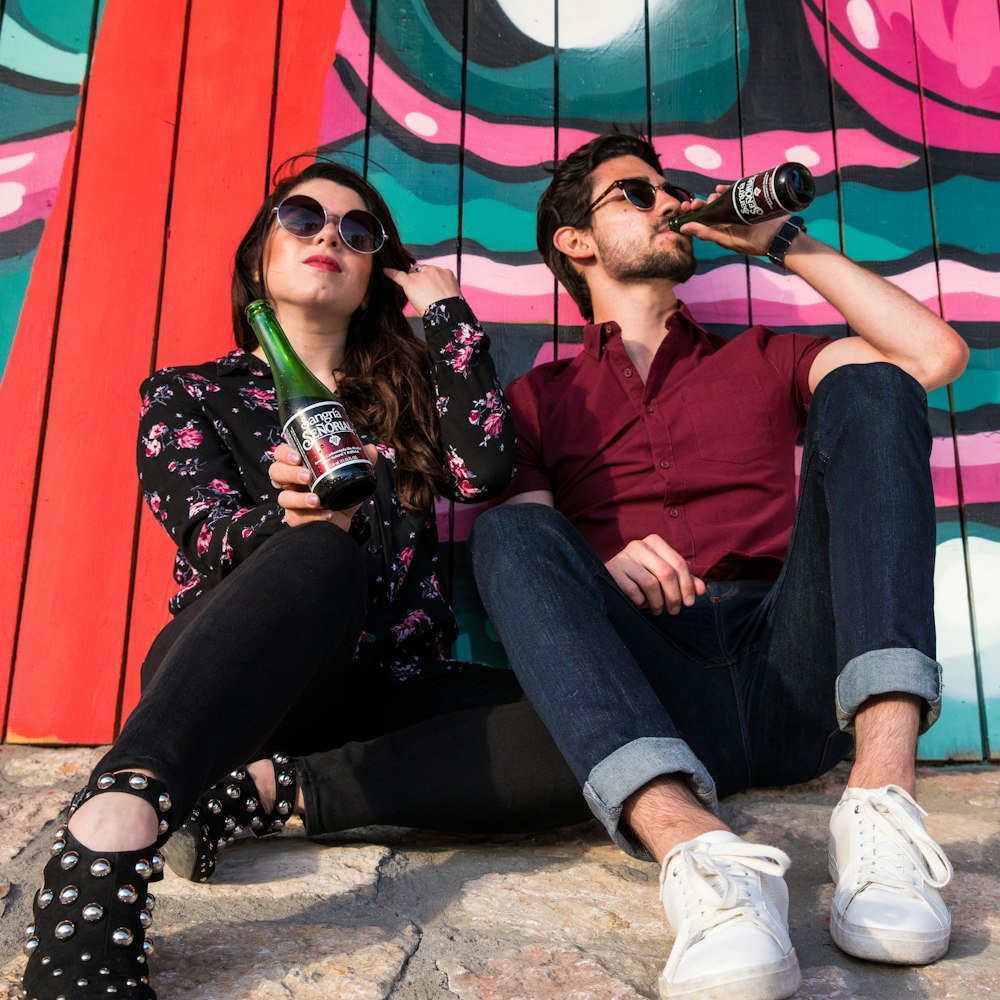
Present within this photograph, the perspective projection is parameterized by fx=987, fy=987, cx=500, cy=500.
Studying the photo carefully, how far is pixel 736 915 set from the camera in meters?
0.85

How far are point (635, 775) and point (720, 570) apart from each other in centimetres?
61

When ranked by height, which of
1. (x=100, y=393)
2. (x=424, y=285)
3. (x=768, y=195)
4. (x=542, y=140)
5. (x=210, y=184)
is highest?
(x=542, y=140)

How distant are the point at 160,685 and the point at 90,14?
1878 mm

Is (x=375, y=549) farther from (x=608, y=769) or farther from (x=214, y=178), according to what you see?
(x=214, y=178)

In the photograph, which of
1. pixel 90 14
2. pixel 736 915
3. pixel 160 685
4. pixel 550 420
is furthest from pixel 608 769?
pixel 90 14

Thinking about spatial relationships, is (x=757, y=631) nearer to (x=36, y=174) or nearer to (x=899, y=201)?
(x=899, y=201)

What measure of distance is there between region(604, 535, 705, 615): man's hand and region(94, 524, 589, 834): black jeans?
0.21 meters

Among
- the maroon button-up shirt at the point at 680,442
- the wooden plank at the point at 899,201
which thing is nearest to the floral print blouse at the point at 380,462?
the maroon button-up shirt at the point at 680,442

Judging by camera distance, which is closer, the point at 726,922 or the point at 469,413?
the point at 726,922

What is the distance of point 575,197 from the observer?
2.03 metres

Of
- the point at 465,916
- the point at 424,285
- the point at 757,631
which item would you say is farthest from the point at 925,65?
the point at 465,916

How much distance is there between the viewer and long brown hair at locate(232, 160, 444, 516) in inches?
65.8

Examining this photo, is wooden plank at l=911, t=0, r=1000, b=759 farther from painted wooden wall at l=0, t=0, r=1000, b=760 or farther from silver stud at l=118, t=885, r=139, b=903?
silver stud at l=118, t=885, r=139, b=903

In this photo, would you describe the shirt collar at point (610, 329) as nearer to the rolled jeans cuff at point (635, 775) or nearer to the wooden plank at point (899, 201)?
the wooden plank at point (899, 201)
